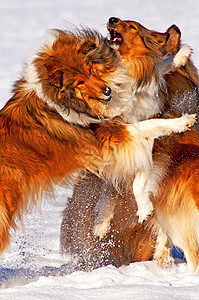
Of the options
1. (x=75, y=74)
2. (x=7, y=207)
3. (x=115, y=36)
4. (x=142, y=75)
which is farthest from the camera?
(x=142, y=75)

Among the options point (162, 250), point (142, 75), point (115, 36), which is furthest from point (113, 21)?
point (162, 250)

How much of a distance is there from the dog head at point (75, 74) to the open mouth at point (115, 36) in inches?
3.7

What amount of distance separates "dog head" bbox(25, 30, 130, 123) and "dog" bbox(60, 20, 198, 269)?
687mm

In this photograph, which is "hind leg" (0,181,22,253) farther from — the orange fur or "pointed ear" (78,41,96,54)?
"pointed ear" (78,41,96,54)

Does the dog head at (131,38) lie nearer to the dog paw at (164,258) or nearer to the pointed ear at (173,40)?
the pointed ear at (173,40)

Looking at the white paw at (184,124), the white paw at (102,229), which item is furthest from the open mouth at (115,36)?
the white paw at (102,229)

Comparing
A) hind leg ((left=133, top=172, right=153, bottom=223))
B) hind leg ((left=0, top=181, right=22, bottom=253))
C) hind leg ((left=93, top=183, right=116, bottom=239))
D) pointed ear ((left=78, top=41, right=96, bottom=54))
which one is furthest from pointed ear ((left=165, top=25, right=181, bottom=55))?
hind leg ((left=0, top=181, right=22, bottom=253))

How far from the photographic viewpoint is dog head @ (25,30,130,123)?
3682 mm

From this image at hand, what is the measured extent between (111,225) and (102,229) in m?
0.15

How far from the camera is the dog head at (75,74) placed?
3682 millimetres

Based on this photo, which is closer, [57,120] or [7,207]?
[7,207]

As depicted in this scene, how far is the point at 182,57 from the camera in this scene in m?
4.27

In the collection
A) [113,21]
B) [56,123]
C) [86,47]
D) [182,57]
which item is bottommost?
[56,123]

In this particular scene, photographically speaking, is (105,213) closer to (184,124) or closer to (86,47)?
(184,124)
